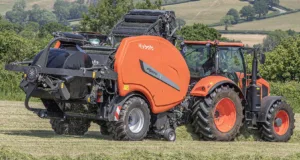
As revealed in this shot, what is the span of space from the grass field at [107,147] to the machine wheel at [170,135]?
15 cm

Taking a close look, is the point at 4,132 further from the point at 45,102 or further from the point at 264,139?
the point at 264,139

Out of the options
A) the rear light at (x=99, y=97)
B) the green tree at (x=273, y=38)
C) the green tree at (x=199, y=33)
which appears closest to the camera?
the rear light at (x=99, y=97)

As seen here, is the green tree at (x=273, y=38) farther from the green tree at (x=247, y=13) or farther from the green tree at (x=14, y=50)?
the green tree at (x=14, y=50)

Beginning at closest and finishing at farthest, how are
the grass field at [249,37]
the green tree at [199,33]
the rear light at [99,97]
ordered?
the rear light at [99,97] < the green tree at [199,33] < the grass field at [249,37]

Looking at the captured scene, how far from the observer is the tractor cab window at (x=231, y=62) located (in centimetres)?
1561

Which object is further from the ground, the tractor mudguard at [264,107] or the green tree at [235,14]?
the tractor mudguard at [264,107]

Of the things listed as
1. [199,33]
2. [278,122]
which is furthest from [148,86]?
[199,33]

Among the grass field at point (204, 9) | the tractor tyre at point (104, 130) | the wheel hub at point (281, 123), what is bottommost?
the grass field at point (204, 9)

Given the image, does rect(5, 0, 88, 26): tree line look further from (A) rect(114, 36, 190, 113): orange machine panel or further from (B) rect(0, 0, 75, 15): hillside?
(A) rect(114, 36, 190, 113): orange machine panel

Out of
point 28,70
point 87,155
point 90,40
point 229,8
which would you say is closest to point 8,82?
point 90,40

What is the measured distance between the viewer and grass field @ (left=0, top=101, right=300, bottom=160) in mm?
10484

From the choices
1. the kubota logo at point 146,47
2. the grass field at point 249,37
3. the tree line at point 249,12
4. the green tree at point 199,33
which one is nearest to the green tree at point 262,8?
the tree line at point 249,12

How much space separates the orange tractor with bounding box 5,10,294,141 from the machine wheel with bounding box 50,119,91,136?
0.02 meters

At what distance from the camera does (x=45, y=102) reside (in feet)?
45.3
